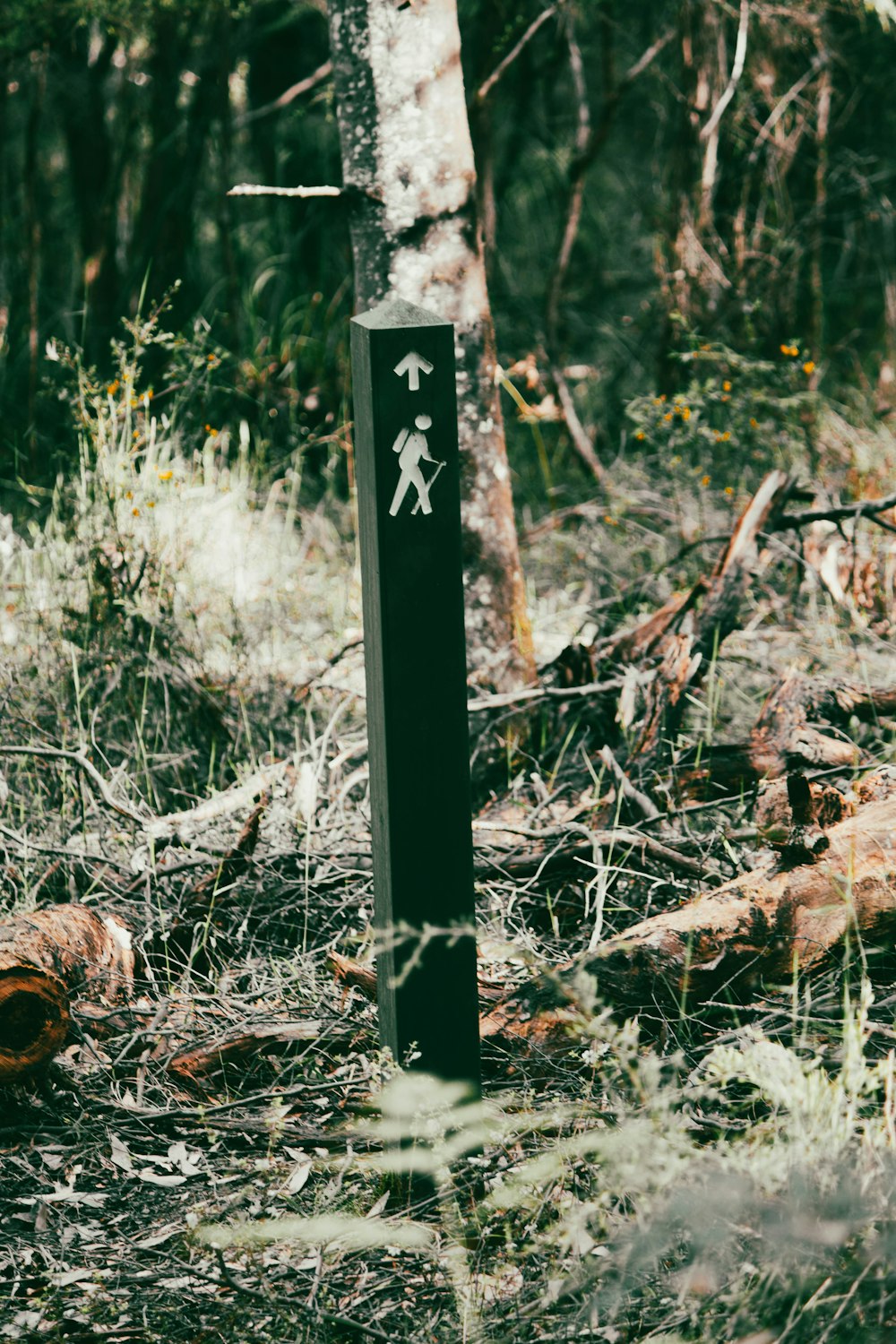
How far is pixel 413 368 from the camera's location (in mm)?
→ 2078

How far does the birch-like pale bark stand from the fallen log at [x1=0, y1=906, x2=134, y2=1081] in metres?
1.48

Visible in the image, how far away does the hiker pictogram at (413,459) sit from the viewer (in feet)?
6.87

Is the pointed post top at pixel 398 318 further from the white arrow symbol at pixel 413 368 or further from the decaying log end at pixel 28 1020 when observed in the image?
the decaying log end at pixel 28 1020

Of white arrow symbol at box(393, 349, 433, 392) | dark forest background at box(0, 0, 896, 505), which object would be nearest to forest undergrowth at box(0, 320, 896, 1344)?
white arrow symbol at box(393, 349, 433, 392)

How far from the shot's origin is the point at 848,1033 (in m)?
1.96

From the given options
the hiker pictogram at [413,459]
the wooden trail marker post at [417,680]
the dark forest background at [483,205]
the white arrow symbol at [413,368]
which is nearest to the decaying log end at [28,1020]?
the wooden trail marker post at [417,680]

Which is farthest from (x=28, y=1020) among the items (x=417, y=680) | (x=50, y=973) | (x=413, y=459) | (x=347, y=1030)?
(x=413, y=459)

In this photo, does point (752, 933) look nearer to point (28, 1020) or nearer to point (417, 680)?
point (417, 680)

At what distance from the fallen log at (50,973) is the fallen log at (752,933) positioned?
107cm

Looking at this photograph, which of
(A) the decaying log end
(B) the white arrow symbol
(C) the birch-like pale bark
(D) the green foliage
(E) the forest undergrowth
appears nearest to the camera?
(E) the forest undergrowth

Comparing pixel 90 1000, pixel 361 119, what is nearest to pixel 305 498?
pixel 361 119

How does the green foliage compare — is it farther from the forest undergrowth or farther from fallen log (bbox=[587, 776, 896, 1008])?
fallen log (bbox=[587, 776, 896, 1008])

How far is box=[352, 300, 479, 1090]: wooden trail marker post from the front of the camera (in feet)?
6.85

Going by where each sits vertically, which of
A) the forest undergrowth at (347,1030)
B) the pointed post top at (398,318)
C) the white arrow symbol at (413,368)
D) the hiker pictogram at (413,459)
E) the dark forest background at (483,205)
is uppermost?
the dark forest background at (483,205)
